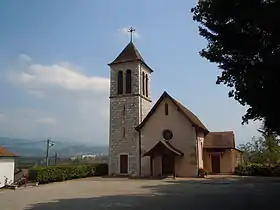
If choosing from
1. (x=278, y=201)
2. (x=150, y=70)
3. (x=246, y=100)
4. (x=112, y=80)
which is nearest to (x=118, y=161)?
(x=112, y=80)

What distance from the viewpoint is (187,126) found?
A: 34625 mm

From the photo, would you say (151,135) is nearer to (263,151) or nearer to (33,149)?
(263,151)

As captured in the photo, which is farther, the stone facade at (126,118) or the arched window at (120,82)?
the arched window at (120,82)

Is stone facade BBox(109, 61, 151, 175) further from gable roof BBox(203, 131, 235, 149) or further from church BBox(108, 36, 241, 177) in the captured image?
gable roof BBox(203, 131, 235, 149)

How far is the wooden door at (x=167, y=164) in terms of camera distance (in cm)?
3438

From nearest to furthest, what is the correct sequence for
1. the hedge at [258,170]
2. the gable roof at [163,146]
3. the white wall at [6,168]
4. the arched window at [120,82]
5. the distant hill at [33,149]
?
the gable roof at [163,146], the white wall at [6,168], the hedge at [258,170], the arched window at [120,82], the distant hill at [33,149]

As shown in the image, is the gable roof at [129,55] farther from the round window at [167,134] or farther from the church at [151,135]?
the round window at [167,134]

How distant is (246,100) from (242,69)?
1198 millimetres

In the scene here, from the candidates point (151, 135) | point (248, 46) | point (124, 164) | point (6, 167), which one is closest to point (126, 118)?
point (151, 135)

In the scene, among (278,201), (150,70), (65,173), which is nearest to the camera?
(278,201)

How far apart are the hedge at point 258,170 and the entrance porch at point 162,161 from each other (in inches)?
296

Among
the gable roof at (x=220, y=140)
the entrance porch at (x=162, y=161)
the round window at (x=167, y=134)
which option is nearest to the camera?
the entrance porch at (x=162, y=161)

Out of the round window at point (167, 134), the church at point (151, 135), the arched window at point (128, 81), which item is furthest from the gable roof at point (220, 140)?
the arched window at point (128, 81)

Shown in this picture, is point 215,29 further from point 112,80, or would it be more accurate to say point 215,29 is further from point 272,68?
point 112,80
